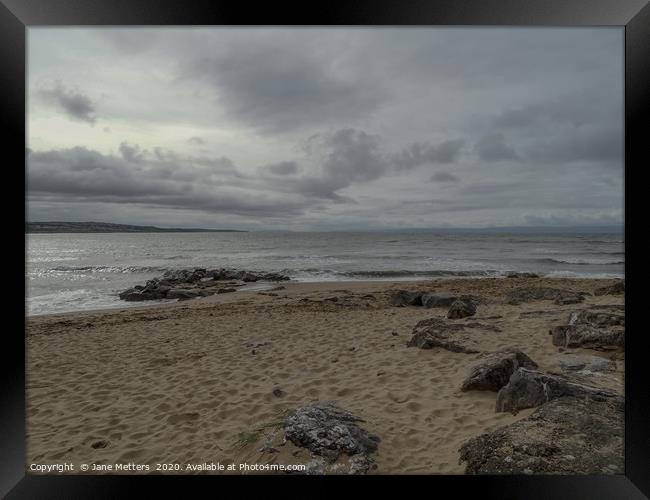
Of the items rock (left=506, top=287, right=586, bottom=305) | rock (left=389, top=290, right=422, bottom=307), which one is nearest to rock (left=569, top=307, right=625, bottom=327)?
rock (left=506, top=287, right=586, bottom=305)

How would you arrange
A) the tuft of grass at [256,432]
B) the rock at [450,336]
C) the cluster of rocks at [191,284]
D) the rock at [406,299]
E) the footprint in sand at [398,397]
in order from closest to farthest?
the tuft of grass at [256,432], the footprint in sand at [398,397], the rock at [450,336], the rock at [406,299], the cluster of rocks at [191,284]

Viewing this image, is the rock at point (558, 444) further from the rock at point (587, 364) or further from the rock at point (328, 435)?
the rock at point (587, 364)

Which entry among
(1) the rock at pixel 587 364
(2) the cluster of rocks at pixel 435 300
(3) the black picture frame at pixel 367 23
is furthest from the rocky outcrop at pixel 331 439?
(2) the cluster of rocks at pixel 435 300

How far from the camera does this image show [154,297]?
45.9ft

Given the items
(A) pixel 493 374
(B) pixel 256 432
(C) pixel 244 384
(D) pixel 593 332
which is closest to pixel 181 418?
(C) pixel 244 384

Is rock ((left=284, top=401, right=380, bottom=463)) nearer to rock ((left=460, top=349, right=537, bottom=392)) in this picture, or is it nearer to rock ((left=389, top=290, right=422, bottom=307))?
rock ((left=460, top=349, right=537, bottom=392))

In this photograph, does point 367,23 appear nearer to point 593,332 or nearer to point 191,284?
point 593,332

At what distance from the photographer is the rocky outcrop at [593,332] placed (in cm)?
467

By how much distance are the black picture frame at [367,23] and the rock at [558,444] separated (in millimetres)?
77

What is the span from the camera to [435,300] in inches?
407

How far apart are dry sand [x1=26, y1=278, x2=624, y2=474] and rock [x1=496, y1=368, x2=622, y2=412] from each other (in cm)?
17

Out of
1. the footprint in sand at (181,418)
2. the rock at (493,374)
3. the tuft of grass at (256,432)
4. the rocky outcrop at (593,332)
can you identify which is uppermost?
the rocky outcrop at (593,332)

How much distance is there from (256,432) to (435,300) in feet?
27.2

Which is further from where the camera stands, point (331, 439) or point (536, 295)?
point (536, 295)
